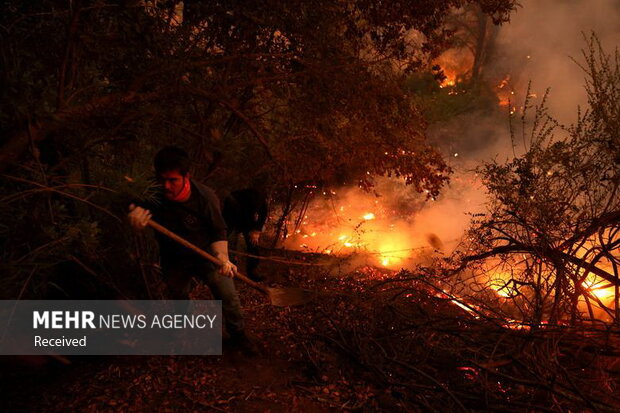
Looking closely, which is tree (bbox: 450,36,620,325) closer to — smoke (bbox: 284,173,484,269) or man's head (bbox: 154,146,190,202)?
man's head (bbox: 154,146,190,202)

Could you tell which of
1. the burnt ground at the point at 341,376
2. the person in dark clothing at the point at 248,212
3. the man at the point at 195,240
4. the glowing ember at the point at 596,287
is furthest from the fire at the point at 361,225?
the man at the point at 195,240

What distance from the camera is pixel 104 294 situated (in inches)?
179

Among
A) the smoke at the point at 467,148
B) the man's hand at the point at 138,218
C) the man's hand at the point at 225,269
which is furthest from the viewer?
the smoke at the point at 467,148

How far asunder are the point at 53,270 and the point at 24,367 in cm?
97

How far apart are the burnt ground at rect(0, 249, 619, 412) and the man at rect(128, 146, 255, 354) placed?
529 mm

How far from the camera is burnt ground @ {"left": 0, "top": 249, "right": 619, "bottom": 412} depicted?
3447mm

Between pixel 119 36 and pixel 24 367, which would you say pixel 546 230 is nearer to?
pixel 119 36

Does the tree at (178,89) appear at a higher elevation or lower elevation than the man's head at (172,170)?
higher

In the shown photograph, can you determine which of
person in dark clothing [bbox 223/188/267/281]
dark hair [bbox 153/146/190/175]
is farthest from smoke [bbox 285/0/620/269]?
dark hair [bbox 153/146/190/175]

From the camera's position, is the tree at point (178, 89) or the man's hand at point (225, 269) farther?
the man's hand at point (225, 269)

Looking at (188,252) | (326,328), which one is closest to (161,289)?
(188,252)

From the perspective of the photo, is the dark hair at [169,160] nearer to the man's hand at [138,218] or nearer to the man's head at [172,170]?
the man's head at [172,170]

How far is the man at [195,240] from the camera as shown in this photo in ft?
12.3

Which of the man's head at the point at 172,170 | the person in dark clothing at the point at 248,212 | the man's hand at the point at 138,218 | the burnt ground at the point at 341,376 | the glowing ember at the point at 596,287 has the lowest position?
the burnt ground at the point at 341,376
